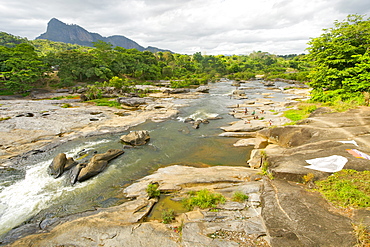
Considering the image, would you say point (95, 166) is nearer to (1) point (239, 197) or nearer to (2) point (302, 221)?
(1) point (239, 197)

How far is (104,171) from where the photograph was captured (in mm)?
17438

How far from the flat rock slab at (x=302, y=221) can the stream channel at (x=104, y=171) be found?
912 cm

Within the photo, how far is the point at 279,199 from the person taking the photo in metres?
9.70

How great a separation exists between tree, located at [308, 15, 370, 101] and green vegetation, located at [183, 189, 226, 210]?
95.7 feet

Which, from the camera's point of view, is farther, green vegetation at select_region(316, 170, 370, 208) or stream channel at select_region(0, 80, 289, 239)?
stream channel at select_region(0, 80, 289, 239)

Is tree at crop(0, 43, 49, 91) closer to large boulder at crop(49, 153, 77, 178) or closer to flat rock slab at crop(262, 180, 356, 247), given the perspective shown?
large boulder at crop(49, 153, 77, 178)

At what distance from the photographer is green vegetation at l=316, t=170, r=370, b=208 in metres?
8.38

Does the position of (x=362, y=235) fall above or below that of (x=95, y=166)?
above

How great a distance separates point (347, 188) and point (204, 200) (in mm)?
7615

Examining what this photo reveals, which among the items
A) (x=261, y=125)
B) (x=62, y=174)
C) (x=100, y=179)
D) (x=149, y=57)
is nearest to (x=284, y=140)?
(x=261, y=125)

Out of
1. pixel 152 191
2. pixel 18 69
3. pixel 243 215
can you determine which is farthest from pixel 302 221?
pixel 18 69

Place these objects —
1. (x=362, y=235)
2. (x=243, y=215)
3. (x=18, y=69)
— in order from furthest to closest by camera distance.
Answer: (x=18, y=69) < (x=243, y=215) < (x=362, y=235)

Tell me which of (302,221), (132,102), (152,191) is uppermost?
(132,102)

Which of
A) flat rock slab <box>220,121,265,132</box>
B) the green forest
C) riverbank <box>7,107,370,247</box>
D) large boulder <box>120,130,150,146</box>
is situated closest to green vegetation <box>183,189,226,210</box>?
riverbank <box>7,107,370,247</box>
